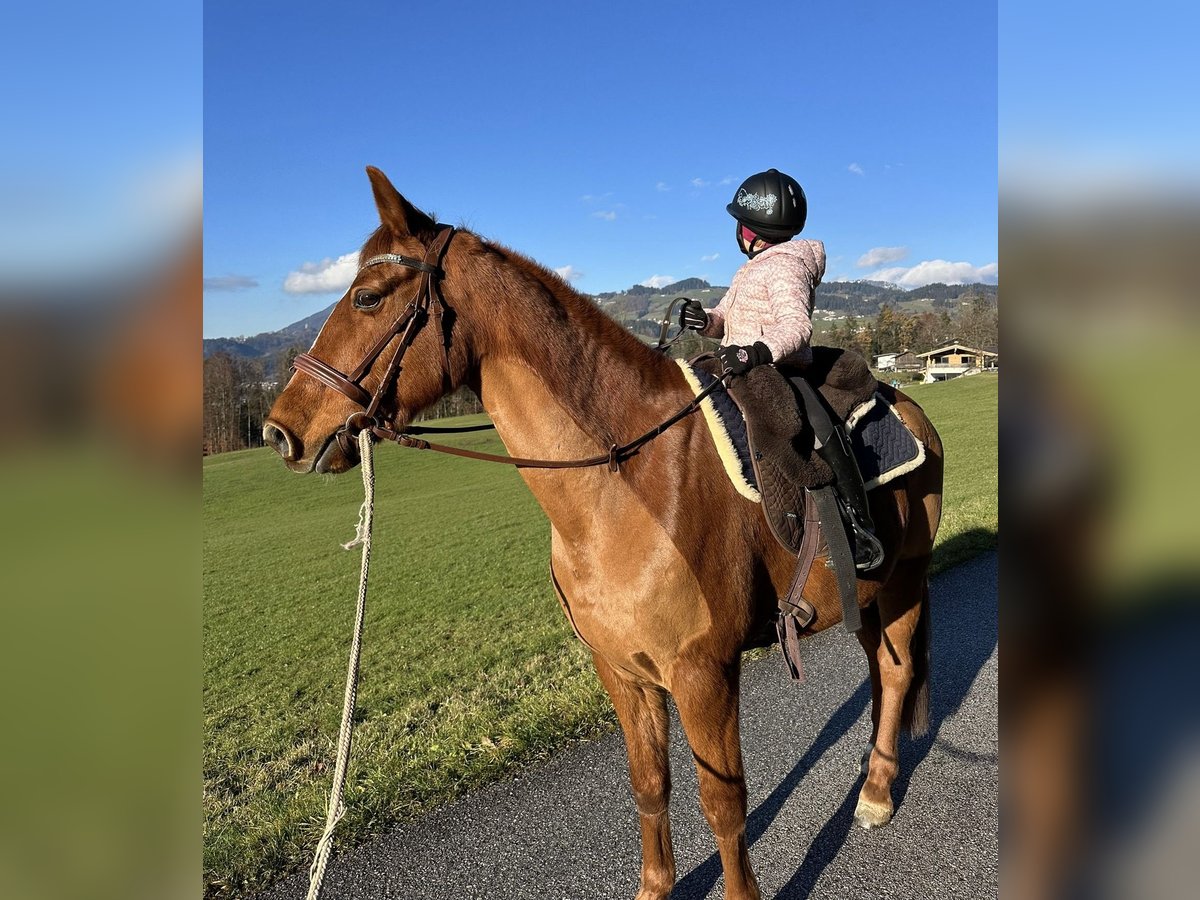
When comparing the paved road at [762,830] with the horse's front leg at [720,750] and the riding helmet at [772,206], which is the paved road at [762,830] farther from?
the riding helmet at [772,206]

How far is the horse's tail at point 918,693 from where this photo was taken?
14.1 feet

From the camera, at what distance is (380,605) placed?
471 inches

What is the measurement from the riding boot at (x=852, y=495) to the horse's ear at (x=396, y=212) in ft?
6.05

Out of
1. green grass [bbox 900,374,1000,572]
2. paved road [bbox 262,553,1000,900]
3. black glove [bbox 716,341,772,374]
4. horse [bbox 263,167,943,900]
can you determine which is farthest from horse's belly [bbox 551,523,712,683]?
green grass [bbox 900,374,1000,572]

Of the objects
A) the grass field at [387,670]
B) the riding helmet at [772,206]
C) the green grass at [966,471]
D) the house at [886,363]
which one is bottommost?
the grass field at [387,670]

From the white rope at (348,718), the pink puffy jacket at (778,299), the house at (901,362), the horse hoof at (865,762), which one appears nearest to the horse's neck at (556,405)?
the white rope at (348,718)

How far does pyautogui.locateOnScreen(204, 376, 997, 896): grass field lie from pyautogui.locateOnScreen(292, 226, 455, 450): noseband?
0.38 metres

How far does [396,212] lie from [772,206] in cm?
166

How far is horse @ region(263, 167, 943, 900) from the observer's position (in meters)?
2.62

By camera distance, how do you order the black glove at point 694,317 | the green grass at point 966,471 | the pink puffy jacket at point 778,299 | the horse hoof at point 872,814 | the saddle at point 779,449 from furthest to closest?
the green grass at point 966,471, the horse hoof at point 872,814, the black glove at point 694,317, the pink puffy jacket at point 778,299, the saddle at point 779,449

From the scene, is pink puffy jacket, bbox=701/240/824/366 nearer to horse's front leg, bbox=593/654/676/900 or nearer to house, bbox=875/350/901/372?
horse's front leg, bbox=593/654/676/900

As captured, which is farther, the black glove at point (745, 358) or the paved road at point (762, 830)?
the paved road at point (762, 830)
